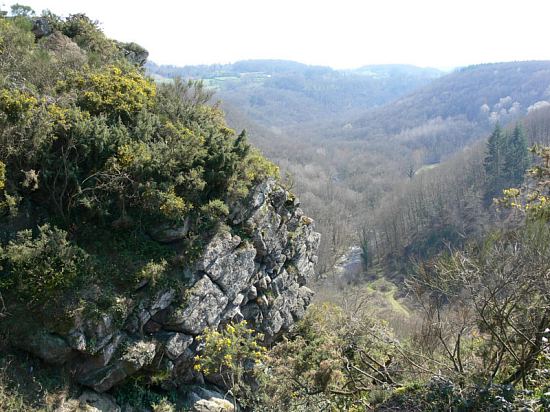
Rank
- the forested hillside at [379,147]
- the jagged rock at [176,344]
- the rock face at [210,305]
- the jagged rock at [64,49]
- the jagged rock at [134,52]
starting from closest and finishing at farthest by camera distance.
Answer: the rock face at [210,305] → the jagged rock at [176,344] → the jagged rock at [64,49] → the jagged rock at [134,52] → the forested hillside at [379,147]

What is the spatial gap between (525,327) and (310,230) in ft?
39.8

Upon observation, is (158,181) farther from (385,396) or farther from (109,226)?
(385,396)

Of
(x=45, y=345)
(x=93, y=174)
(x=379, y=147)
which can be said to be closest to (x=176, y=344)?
(x=45, y=345)

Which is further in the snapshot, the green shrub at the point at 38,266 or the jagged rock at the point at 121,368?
the jagged rock at the point at 121,368

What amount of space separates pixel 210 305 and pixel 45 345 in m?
4.72

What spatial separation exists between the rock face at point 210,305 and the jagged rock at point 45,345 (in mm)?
22

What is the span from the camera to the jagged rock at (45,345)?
→ 10.6 m

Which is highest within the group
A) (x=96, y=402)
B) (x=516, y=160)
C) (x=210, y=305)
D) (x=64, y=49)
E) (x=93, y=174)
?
(x=64, y=49)

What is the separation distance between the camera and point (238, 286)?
581 inches

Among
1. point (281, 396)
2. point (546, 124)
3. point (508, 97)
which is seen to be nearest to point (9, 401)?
point (281, 396)

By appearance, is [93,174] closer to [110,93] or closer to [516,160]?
[110,93]

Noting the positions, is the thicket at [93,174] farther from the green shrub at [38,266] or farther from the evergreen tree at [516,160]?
the evergreen tree at [516,160]

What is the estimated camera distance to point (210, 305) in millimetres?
13617

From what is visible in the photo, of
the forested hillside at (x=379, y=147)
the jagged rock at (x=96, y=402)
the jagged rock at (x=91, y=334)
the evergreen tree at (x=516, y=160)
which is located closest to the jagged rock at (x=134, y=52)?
the jagged rock at (x=91, y=334)
